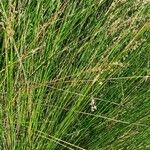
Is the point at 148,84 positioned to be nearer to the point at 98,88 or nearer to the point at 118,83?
the point at 118,83

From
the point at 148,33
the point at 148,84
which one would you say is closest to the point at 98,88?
the point at 148,84

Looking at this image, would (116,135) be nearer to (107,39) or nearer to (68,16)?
(107,39)

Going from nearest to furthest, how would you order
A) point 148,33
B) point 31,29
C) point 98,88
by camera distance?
1. point 98,88
2. point 31,29
3. point 148,33

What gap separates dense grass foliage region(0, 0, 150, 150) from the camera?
1.41 metres

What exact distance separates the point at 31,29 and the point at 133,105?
1.69 ft

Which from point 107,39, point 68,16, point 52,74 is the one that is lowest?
point 52,74

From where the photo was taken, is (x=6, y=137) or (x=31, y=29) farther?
(x=31, y=29)

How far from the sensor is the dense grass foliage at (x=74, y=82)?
141 centimetres

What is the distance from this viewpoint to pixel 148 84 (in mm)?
1711

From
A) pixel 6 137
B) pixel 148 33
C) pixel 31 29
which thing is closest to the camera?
pixel 6 137

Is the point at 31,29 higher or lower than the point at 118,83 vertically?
higher

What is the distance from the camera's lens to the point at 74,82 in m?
1.47

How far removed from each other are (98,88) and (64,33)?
305 millimetres

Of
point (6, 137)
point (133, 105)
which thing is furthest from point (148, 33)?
point (6, 137)
